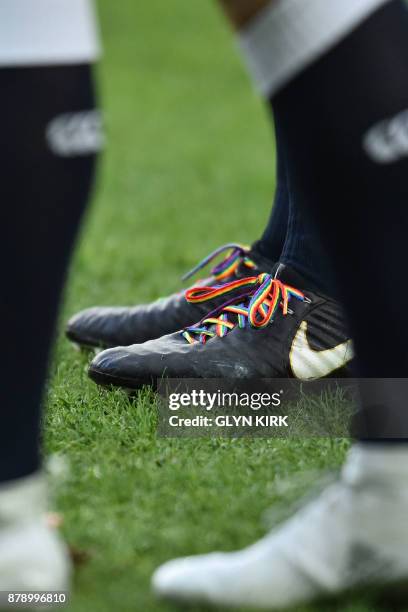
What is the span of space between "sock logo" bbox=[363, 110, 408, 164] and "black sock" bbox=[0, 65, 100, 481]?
290 millimetres

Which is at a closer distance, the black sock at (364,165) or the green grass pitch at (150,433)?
the black sock at (364,165)

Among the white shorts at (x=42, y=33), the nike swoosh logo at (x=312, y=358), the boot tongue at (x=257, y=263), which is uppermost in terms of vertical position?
the white shorts at (x=42, y=33)

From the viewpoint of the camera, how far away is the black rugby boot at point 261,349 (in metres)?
1.84

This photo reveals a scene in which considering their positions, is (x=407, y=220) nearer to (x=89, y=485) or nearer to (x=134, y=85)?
(x=89, y=485)

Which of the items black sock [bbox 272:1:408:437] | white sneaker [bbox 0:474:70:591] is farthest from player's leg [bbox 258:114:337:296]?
white sneaker [bbox 0:474:70:591]

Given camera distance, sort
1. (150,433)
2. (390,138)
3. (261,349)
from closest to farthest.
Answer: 1. (390,138)
2. (150,433)
3. (261,349)

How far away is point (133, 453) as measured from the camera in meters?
1.62

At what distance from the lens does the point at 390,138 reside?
A: 1.00 metres

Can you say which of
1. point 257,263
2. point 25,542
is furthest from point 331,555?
point 257,263

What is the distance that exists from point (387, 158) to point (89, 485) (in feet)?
2.40

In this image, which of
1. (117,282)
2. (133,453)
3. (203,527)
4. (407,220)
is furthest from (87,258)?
(407,220)

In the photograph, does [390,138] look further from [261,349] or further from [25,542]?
[261,349]

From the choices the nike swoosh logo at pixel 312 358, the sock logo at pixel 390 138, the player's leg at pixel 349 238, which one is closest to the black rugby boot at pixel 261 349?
the nike swoosh logo at pixel 312 358

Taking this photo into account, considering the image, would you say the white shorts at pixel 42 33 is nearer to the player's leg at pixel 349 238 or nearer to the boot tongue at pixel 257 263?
the player's leg at pixel 349 238
